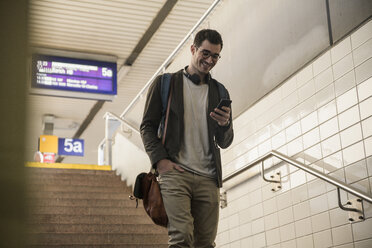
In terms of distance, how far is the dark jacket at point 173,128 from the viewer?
8.77ft

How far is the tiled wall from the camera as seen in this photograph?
376 centimetres

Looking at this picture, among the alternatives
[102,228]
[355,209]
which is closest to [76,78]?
[102,228]

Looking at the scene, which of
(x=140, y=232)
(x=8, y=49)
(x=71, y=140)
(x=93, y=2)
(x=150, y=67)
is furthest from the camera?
(x=71, y=140)

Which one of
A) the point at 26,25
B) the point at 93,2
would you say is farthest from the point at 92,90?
the point at 26,25

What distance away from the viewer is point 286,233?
4570mm

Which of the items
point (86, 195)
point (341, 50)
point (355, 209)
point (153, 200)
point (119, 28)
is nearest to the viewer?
point (153, 200)

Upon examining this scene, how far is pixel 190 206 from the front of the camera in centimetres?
270

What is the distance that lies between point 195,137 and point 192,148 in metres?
0.07

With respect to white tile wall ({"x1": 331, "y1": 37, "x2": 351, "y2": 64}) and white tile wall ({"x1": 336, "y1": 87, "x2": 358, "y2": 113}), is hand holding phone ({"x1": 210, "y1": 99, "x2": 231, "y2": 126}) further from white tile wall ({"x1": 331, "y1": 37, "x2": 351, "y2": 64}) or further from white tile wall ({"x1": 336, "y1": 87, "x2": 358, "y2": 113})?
white tile wall ({"x1": 331, "y1": 37, "x2": 351, "y2": 64})

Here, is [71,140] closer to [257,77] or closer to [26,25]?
[257,77]

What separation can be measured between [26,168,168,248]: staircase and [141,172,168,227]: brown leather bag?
5.88ft

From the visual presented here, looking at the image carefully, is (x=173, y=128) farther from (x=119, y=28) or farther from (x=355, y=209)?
(x=119, y=28)

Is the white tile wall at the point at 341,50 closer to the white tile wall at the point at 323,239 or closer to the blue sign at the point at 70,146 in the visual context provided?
the white tile wall at the point at 323,239

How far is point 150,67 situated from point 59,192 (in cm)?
563
